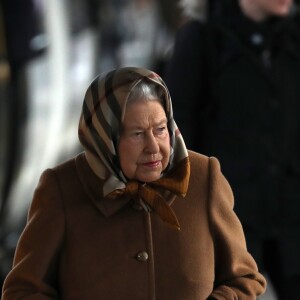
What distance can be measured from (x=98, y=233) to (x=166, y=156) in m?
0.21

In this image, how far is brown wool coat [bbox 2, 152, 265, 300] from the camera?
2.45 m

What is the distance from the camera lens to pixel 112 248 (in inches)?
96.9

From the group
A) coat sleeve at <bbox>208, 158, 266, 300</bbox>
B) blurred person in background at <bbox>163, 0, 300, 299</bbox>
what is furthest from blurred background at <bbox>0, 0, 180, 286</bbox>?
coat sleeve at <bbox>208, 158, 266, 300</bbox>

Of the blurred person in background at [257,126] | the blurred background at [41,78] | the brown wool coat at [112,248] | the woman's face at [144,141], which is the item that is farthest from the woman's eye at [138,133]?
the blurred background at [41,78]

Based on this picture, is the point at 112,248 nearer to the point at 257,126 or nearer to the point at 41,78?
the point at 257,126

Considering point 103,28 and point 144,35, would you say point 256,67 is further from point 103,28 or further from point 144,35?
point 144,35

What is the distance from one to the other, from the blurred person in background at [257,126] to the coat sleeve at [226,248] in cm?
121

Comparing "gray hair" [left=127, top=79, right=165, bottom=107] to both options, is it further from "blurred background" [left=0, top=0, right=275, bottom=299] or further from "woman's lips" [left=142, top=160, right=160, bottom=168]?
"blurred background" [left=0, top=0, right=275, bottom=299]

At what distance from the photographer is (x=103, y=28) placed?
23.6 ft

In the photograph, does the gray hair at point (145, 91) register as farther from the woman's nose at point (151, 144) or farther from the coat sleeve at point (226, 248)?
the coat sleeve at point (226, 248)

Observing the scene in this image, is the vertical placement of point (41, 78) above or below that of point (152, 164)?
below

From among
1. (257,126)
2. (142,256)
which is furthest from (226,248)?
(257,126)

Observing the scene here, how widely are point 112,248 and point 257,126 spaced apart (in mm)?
1422

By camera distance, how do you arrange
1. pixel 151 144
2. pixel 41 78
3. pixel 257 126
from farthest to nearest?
pixel 41 78
pixel 257 126
pixel 151 144
